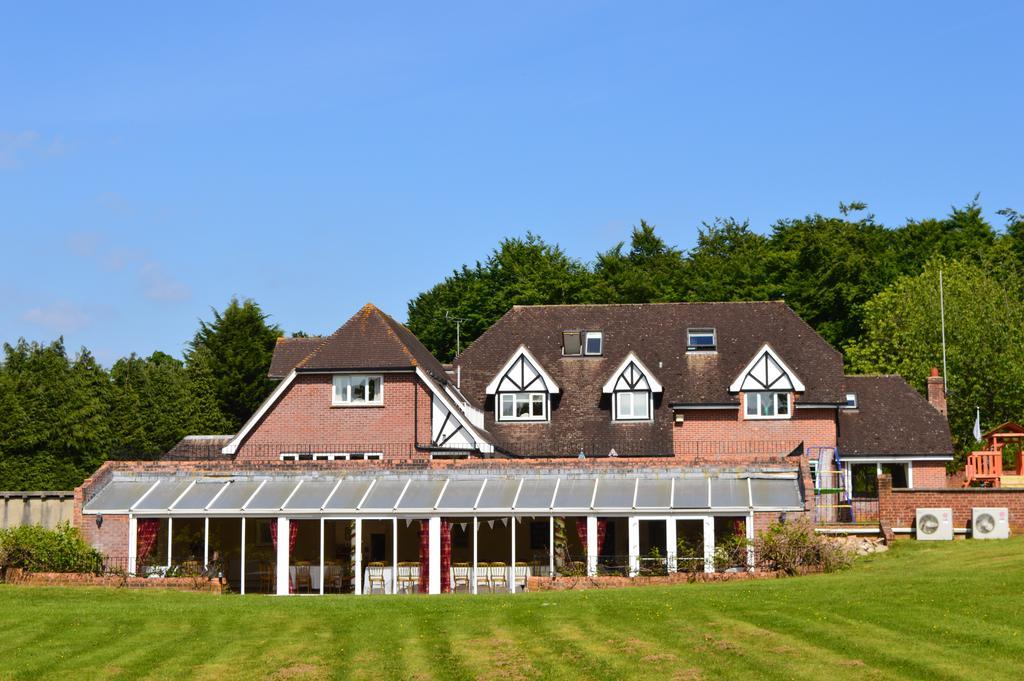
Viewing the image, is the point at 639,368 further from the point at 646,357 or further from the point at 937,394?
the point at 937,394

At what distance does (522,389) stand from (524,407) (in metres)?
0.75

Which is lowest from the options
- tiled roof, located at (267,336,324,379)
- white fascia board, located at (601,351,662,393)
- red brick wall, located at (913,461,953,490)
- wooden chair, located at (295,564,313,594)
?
wooden chair, located at (295,564,313,594)

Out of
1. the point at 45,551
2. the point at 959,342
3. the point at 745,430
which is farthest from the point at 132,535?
the point at 959,342

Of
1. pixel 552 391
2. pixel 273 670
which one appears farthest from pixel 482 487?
pixel 273 670

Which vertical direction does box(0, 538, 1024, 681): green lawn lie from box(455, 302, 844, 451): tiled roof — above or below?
below

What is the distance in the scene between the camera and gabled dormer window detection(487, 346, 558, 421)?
5200cm

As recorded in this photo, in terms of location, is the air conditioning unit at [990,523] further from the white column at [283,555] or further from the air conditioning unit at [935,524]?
the white column at [283,555]

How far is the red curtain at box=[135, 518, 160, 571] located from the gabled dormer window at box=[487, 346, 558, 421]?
1684 centimetres

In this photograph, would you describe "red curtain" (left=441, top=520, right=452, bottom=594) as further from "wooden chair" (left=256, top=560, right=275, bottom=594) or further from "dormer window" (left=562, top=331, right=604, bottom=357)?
"dormer window" (left=562, top=331, right=604, bottom=357)

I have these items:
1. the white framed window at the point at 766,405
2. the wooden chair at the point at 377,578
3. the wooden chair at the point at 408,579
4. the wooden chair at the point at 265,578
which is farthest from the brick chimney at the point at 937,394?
the wooden chair at the point at 265,578

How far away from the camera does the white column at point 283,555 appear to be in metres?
37.4

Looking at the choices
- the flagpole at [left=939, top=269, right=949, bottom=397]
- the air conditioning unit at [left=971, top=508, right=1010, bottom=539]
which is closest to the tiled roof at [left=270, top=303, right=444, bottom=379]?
the air conditioning unit at [left=971, top=508, right=1010, bottom=539]

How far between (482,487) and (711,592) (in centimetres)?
1116

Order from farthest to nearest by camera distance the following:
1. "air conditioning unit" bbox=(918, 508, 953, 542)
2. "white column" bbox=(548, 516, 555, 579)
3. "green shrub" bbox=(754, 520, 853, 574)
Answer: "air conditioning unit" bbox=(918, 508, 953, 542) → "white column" bbox=(548, 516, 555, 579) → "green shrub" bbox=(754, 520, 853, 574)
